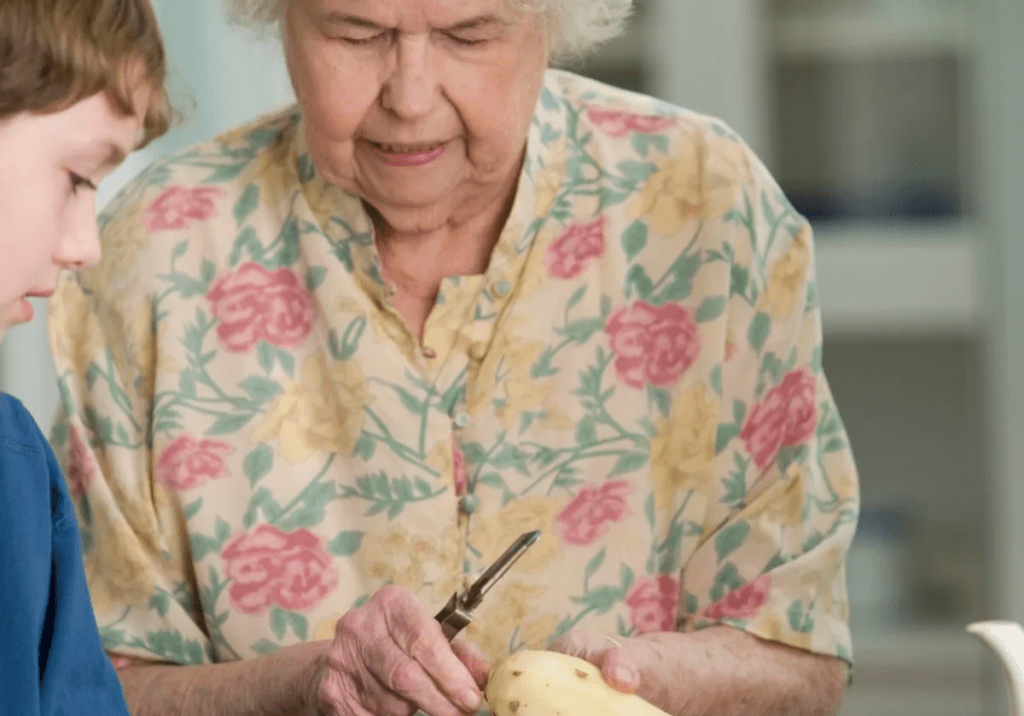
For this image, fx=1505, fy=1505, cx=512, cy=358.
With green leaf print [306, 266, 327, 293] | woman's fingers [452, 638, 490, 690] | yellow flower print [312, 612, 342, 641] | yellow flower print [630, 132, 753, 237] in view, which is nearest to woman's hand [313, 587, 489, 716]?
woman's fingers [452, 638, 490, 690]

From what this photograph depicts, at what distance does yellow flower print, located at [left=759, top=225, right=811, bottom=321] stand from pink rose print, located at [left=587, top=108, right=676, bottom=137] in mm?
184

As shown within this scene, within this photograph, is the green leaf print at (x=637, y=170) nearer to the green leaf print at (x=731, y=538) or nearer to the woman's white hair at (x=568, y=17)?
the woman's white hair at (x=568, y=17)

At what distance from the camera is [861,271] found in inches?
117

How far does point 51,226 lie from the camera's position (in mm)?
1077

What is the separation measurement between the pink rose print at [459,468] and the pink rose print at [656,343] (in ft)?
0.59

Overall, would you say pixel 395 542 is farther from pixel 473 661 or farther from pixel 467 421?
pixel 473 661

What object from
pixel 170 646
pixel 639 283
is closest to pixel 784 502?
pixel 639 283

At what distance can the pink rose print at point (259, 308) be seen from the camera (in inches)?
56.9

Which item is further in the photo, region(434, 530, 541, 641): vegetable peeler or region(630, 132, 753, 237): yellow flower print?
region(630, 132, 753, 237): yellow flower print

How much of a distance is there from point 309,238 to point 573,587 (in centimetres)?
42

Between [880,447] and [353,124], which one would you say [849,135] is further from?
[353,124]

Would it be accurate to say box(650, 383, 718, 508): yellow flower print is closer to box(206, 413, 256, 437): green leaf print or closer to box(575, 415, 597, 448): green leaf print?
box(575, 415, 597, 448): green leaf print

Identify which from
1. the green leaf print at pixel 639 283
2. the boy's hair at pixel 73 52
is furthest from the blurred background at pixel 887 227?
the boy's hair at pixel 73 52

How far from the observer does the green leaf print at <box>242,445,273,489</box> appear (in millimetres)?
1416
